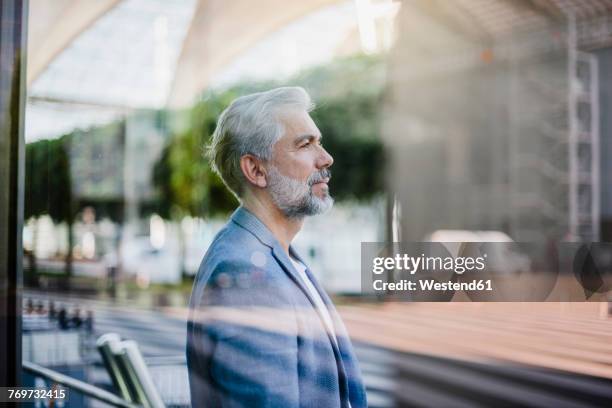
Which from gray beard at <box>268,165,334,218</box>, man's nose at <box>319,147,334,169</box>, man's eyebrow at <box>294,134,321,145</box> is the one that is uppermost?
man's eyebrow at <box>294,134,321,145</box>

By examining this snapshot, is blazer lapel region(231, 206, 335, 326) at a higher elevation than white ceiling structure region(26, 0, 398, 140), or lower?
lower

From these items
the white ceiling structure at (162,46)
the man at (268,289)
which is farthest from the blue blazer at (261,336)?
the white ceiling structure at (162,46)

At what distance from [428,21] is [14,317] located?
1.37 meters

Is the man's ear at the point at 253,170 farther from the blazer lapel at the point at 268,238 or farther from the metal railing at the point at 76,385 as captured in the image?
the metal railing at the point at 76,385

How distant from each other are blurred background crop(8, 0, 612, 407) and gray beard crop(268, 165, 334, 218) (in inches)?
2.5

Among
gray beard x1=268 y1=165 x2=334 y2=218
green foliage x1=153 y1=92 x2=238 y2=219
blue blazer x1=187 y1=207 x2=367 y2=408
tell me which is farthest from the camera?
green foliage x1=153 y1=92 x2=238 y2=219

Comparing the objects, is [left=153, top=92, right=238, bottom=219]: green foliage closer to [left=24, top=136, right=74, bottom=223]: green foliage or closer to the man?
the man

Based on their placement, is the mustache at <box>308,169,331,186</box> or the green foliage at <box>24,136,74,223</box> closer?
the mustache at <box>308,169,331,186</box>

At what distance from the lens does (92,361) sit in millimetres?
2010

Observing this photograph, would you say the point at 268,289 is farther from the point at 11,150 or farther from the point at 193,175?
the point at 11,150

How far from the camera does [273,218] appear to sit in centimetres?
162

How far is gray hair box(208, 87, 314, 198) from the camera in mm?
1571

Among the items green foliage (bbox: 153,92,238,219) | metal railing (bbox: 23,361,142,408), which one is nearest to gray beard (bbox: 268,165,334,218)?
green foliage (bbox: 153,92,238,219)

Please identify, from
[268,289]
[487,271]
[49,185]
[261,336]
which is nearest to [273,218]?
[268,289]
